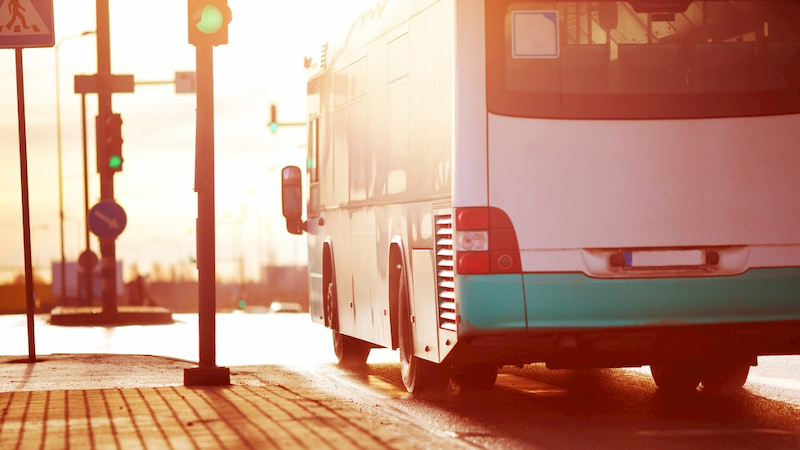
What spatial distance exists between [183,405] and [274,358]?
23.4 feet

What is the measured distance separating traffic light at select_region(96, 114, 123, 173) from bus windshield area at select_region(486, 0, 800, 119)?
1796 cm

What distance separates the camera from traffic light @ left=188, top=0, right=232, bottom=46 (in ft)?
45.6

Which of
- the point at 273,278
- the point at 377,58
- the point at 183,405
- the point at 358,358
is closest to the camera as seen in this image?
the point at 183,405

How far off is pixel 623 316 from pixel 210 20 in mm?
4972

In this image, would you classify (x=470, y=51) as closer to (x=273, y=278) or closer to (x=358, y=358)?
(x=358, y=358)

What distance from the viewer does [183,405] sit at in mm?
11953

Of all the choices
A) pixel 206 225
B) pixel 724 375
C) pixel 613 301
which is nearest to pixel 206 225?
pixel 206 225

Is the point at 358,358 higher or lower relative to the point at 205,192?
lower

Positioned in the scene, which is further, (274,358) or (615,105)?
(274,358)

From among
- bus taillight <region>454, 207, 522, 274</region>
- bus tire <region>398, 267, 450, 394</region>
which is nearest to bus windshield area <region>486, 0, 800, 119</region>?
bus taillight <region>454, 207, 522, 274</region>

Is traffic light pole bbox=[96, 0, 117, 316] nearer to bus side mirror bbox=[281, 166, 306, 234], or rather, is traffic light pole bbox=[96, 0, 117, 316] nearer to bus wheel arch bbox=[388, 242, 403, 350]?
bus side mirror bbox=[281, 166, 306, 234]

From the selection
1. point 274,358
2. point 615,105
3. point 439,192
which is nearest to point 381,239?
point 439,192

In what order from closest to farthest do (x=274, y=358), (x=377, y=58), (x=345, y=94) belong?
(x=377, y=58) → (x=345, y=94) → (x=274, y=358)

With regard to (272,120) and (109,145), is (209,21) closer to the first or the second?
(109,145)
